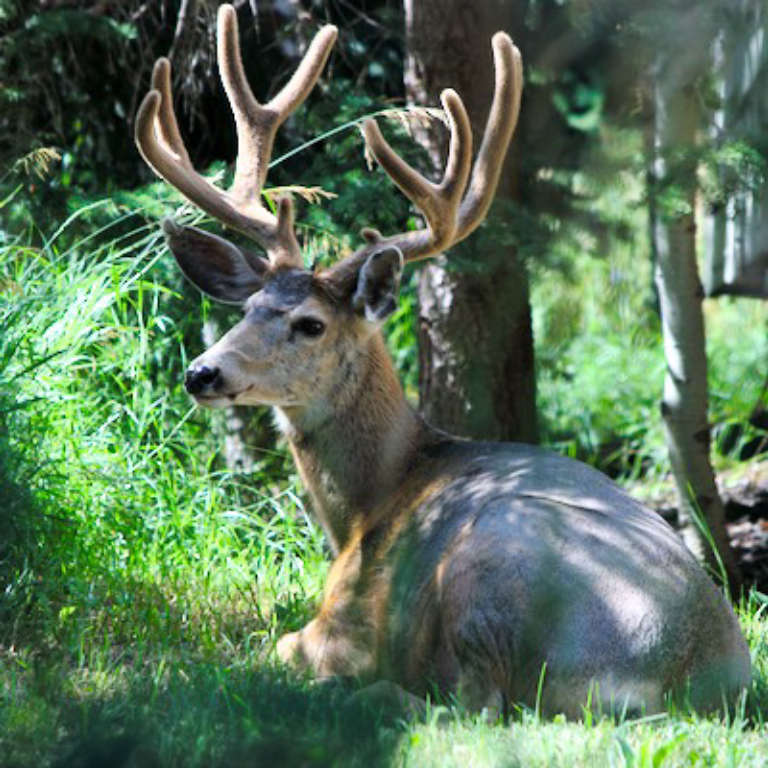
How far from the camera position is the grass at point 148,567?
358 cm

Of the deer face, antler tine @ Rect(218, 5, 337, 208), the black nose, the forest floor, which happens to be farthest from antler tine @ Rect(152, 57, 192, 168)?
the forest floor

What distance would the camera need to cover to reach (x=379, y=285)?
535 cm

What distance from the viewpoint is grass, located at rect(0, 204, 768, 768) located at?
141 inches

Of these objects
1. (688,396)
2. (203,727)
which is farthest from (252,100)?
(203,727)

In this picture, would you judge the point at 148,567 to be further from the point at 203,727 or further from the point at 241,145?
the point at 203,727

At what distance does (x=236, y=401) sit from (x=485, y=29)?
3.31 metres

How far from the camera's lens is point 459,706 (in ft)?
14.0

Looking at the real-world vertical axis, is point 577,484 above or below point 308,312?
below

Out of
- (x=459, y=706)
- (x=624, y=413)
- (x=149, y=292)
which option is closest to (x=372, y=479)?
(x=459, y=706)

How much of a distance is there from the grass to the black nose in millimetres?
675

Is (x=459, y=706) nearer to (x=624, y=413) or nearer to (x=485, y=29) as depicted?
(x=485, y=29)

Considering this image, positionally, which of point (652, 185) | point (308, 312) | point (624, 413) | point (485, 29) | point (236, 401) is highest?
point (485, 29)

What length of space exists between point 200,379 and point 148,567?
1221mm

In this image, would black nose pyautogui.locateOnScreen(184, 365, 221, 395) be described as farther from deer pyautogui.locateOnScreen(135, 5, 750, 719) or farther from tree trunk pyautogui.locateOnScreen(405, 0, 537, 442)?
tree trunk pyautogui.locateOnScreen(405, 0, 537, 442)
